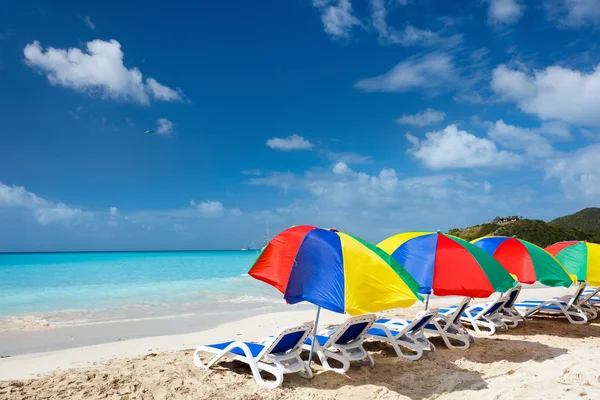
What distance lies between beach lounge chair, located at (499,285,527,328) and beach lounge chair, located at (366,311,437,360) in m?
3.11

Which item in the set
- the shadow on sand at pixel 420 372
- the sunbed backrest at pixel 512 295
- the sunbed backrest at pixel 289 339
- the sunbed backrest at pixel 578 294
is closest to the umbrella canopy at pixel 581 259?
the sunbed backrest at pixel 512 295

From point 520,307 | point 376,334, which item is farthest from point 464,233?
point 376,334

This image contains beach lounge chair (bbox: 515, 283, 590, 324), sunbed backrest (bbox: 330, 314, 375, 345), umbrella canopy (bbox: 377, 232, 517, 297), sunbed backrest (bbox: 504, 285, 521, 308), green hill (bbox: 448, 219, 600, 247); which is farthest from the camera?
green hill (bbox: 448, 219, 600, 247)

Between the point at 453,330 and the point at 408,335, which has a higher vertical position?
the point at 408,335

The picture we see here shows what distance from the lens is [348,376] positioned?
606cm

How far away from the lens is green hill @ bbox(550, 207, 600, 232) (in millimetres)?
72331

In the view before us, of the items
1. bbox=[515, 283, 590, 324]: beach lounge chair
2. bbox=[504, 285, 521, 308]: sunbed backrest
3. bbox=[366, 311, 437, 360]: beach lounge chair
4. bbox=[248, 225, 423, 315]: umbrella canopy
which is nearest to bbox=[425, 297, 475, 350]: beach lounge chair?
bbox=[366, 311, 437, 360]: beach lounge chair

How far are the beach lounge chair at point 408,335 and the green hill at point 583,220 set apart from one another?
248ft

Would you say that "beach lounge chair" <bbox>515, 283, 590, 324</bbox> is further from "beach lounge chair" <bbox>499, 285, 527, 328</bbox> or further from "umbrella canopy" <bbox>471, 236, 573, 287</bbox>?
"umbrella canopy" <bbox>471, 236, 573, 287</bbox>

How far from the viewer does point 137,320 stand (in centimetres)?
1236

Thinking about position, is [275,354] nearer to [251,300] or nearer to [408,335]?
[408,335]

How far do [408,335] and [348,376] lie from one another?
1596 mm

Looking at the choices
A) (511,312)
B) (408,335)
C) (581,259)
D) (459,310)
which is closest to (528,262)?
(581,259)

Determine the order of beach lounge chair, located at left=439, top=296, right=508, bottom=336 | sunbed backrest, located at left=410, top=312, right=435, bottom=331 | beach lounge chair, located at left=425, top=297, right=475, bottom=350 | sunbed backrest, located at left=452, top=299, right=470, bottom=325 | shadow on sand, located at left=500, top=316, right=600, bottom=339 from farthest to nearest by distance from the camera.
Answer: shadow on sand, located at left=500, top=316, right=600, bottom=339, beach lounge chair, located at left=439, top=296, right=508, bottom=336, sunbed backrest, located at left=452, top=299, right=470, bottom=325, beach lounge chair, located at left=425, top=297, right=475, bottom=350, sunbed backrest, located at left=410, top=312, right=435, bottom=331
